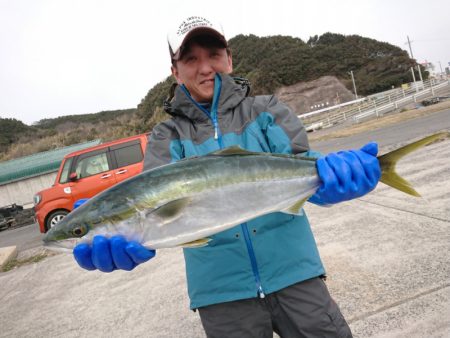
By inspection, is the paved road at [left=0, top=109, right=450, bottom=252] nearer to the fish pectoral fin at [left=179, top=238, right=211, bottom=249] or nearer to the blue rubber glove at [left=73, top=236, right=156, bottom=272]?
the blue rubber glove at [left=73, top=236, right=156, bottom=272]

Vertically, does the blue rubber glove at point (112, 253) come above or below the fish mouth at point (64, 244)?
below

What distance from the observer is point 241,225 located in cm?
191

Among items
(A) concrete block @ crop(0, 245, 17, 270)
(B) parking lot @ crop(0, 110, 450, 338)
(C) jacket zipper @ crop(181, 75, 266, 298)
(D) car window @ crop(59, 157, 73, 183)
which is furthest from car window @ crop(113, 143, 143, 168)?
(C) jacket zipper @ crop(181, 75, 266, 298)

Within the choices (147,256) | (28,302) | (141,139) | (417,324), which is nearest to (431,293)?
(417,324)

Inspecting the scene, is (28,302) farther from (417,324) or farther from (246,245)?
(417,324)

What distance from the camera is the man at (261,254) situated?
6.03ft

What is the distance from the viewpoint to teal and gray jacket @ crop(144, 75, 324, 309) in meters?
1.88

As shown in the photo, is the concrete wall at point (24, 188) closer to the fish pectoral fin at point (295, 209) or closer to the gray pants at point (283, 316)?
the gray pants at point (283, 316)

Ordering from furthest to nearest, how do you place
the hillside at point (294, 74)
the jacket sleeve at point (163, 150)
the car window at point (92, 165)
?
1. the hillside at point (294, 74)
2. the car window at point (92, 165)
3. the jacket sleeve at point (163, 150)

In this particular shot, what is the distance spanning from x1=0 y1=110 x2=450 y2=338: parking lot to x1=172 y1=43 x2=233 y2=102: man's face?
2.08m

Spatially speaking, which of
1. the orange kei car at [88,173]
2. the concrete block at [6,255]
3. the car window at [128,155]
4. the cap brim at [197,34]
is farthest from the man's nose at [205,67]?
the car window at [128,155]

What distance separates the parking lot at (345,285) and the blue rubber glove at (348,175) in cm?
137

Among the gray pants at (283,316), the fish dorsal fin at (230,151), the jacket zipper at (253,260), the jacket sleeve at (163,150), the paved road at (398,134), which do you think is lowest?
the paved road at (398,134)

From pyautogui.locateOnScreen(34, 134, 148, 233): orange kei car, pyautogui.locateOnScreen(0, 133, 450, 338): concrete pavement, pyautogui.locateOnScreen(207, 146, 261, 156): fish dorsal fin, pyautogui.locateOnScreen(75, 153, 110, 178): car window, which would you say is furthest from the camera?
pyautogui.locateOnScreen(75, 153, 110, 178): car window
